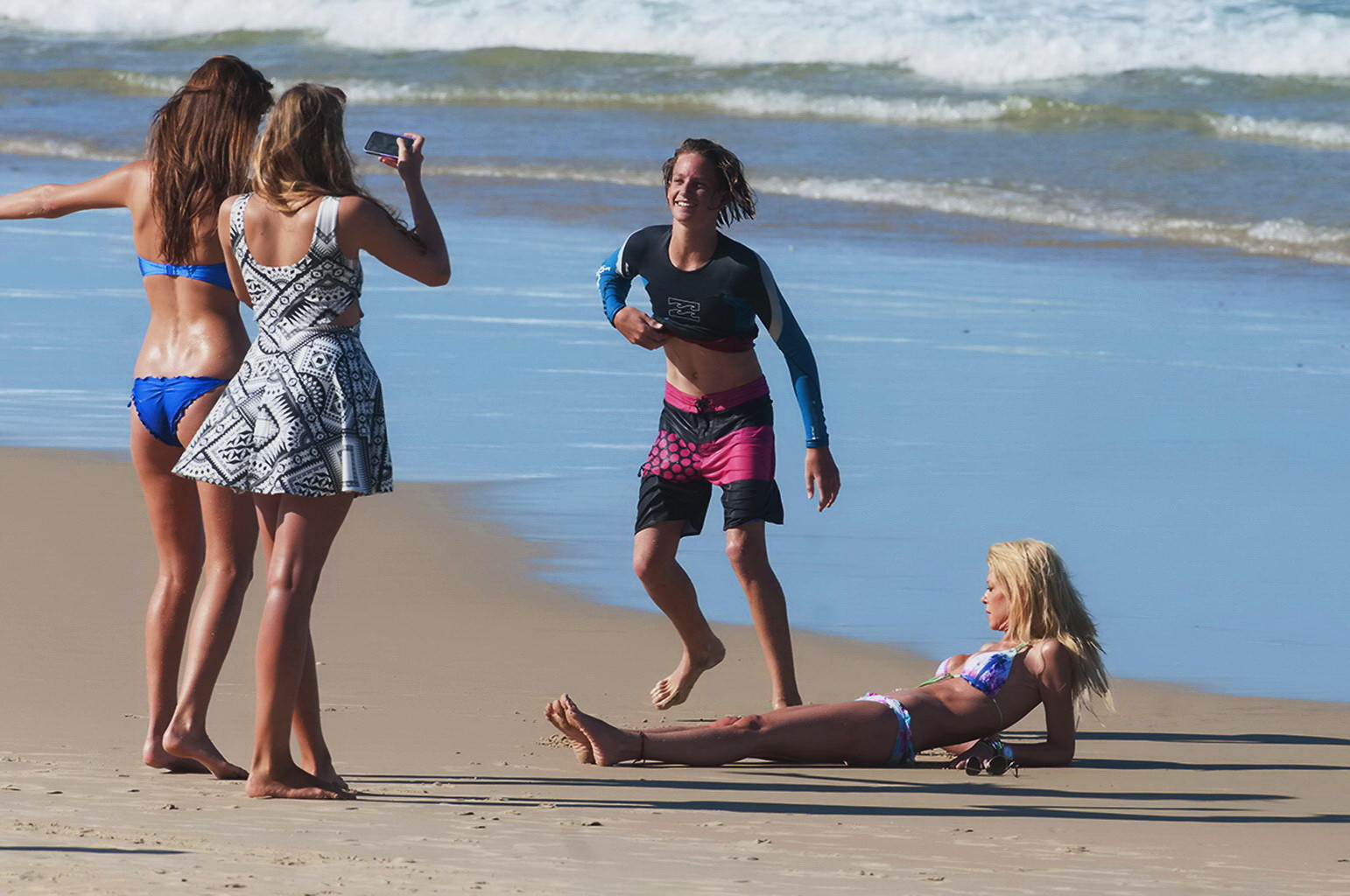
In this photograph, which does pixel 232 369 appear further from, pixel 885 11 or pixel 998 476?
pixel 885 11

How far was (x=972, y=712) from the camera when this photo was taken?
5.08 meters

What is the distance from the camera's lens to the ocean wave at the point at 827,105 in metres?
22.2

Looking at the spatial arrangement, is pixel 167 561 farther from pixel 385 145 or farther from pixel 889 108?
pixel 889 108

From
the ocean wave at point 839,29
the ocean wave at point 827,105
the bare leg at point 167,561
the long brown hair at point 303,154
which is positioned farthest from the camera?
the ocean wave at point 839,29

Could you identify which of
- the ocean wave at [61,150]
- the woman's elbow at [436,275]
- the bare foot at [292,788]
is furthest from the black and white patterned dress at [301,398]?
the ocean wave at [61,150]

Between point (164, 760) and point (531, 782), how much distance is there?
86cm

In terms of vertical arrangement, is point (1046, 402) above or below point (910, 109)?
below

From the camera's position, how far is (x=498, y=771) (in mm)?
4711

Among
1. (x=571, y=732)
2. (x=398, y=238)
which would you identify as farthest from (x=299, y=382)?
(x=571, y=732)

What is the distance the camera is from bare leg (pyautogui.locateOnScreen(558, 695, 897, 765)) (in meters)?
4.75

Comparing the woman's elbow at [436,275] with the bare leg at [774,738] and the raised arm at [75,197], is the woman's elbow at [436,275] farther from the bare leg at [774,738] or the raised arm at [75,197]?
the bare leg at [774,738]

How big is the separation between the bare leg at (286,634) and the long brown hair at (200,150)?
76 centimetres

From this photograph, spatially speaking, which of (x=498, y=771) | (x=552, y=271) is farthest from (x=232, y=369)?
(x=552, y=271)

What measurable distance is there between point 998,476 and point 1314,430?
183cm
